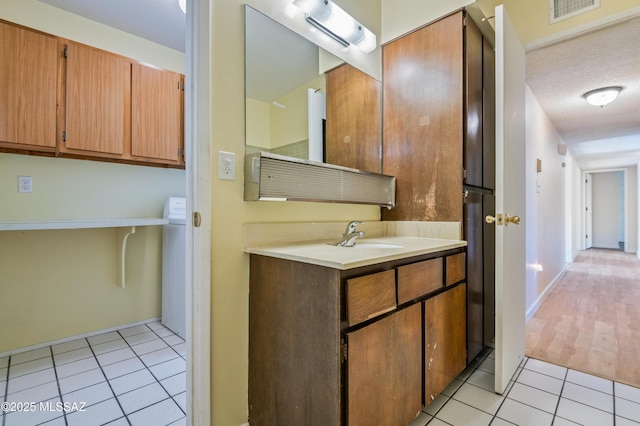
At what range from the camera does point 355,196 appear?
1.76 meters

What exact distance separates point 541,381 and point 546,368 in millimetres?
211

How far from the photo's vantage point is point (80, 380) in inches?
69.6

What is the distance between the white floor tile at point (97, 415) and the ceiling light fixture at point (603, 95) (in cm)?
475

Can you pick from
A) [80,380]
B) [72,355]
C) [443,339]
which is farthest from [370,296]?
[72,355]

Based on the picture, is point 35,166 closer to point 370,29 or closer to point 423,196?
point 370,29

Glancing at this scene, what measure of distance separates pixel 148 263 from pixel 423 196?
2.46 m

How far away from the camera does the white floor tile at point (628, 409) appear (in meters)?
1.44

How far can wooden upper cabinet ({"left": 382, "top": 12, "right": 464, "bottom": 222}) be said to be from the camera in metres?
1.74

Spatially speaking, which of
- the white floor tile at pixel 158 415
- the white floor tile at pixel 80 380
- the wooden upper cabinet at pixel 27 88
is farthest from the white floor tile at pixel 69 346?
the wooden upper cabinet at pixel 27 88

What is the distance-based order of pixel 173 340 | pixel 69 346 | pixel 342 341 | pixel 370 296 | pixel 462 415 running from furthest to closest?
pixel 173 340, pixel 69 346, pixel 462 415, pixel 370 296, pixel 342 341

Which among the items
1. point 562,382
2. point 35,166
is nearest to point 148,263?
point 35,166

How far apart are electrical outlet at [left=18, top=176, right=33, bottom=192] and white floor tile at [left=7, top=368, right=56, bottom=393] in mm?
1265

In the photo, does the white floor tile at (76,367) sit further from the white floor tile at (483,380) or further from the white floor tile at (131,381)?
the white floor tile at (483,380)

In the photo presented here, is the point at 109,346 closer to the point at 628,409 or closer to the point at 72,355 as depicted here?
the point at 72,355
